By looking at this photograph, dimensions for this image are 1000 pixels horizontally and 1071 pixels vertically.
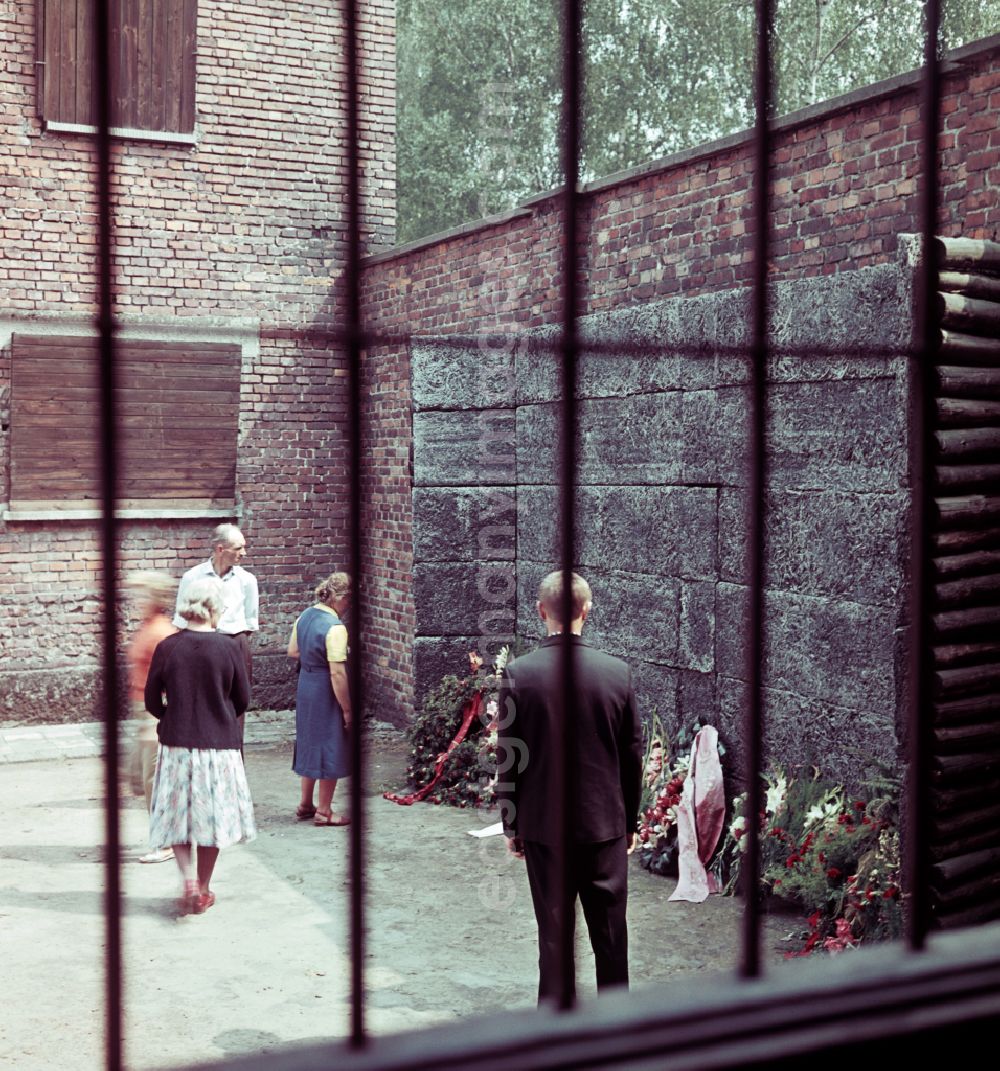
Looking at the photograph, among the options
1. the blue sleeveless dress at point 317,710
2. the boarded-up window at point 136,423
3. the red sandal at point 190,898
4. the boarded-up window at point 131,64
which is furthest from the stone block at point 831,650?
the boarded-up window at point 131,64

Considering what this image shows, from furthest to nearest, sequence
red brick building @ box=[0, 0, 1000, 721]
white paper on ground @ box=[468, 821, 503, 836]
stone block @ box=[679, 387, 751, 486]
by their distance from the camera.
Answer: red brick building @ box=[0, 0, 1000, 721] → white paper on ground @ box=[468, 821, 503, 836] → stone block @ box=[679, 387, 751, 486]

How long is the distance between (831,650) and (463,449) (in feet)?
12.5

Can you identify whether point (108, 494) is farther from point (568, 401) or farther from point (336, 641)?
point (336, 641)

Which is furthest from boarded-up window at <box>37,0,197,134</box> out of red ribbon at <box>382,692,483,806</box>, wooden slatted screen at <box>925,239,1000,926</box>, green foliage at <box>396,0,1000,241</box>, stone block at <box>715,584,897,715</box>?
green foliage at <box>396,0,1000,241</box>

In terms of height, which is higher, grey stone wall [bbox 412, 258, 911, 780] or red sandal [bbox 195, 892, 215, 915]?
grey stone wall [bbox 412, 258, 911, 780]

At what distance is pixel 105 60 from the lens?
1167 millimetres

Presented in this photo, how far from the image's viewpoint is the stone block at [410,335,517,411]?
8695 millimetres

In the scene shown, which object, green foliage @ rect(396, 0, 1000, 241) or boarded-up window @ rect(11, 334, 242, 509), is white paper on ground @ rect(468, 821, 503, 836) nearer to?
boarded-up window @ rect(11, 334, 242, 509)

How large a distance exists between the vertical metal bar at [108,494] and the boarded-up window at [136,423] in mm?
8948

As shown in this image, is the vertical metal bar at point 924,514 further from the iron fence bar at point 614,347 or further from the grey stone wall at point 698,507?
the grey stone wall at point 698,507

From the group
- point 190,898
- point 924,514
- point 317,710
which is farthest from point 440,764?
point 924,514

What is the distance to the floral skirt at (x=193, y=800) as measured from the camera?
5.78 meters

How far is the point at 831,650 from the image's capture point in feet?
18.7

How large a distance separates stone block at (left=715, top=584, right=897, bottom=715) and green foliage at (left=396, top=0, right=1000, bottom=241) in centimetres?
1689
